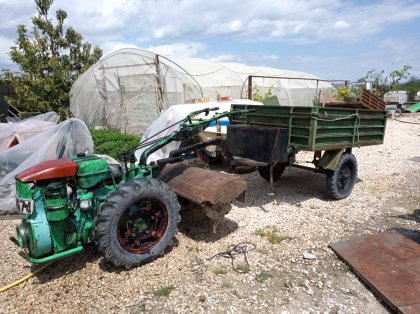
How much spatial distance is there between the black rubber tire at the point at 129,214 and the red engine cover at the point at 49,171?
1.57ft

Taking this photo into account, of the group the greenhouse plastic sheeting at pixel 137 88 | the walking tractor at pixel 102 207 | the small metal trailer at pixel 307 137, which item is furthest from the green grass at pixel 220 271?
the greenhouse plastic sheeting at pixel 137 88

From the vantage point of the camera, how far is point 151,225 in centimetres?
396

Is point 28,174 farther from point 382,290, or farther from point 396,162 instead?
point 396,162

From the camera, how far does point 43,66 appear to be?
13.4 meters

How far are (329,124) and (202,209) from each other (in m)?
2.62

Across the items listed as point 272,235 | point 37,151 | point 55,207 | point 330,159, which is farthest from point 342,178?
point 37,151

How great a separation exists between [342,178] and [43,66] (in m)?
12.0

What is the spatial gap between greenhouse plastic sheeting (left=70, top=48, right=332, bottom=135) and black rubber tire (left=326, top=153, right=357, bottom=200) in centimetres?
633

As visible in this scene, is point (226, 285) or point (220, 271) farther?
point (220, 271)

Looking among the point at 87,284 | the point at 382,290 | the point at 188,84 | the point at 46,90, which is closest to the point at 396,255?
the point at 382,290

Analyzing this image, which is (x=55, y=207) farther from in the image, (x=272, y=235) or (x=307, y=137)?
(x=307, y=137)

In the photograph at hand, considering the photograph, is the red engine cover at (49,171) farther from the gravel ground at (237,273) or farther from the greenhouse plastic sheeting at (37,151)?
the greenhouse plastic sheeting at (37,151)

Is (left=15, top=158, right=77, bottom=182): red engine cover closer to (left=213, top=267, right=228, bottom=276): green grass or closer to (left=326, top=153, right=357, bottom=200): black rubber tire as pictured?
(left=213, top=267, right=228, bottom=276): green grass

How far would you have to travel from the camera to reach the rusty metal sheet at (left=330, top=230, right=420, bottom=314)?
3.24m
